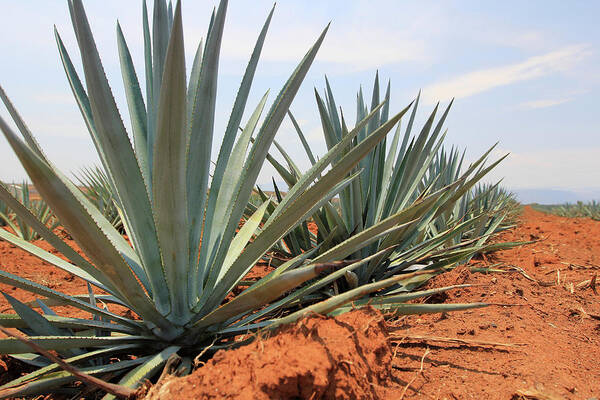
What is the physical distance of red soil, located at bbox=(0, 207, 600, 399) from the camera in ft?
3.22

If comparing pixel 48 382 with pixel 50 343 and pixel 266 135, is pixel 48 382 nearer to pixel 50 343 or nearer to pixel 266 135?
pixel 50 343

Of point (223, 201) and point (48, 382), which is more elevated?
point (223, 201)

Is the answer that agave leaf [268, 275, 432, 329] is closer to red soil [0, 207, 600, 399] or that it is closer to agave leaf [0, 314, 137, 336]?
red soil [0, 207, 600, 399]

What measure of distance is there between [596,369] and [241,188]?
1.50 meters

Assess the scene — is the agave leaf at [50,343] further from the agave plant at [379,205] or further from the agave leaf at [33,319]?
the agave plant at [379,205]

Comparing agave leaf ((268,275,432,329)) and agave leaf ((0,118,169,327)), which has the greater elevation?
agave leaf ((0,118,169,327))

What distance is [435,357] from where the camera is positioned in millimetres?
1420

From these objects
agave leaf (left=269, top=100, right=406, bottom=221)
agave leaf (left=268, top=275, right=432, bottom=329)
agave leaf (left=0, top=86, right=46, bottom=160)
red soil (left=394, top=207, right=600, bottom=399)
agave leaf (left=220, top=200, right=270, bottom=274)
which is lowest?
red soil (left=394, top=207, right=600, bottom=399)

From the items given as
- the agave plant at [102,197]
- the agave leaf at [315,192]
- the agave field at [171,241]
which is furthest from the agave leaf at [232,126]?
the agave plant at [102,197]

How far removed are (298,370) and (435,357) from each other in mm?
691

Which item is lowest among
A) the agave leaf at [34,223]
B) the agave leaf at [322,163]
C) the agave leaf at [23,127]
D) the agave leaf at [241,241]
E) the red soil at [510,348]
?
the red soil at [510,348]

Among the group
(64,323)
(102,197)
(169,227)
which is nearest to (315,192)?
(169,227)

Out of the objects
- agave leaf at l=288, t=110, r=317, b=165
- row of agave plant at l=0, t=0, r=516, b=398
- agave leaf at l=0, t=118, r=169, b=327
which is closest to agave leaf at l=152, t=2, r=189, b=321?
row of agave plant at l=0, t=0, r=516, b=398

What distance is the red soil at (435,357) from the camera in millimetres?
981
